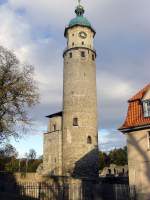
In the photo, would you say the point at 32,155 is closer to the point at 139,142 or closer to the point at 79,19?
the point at 79,19

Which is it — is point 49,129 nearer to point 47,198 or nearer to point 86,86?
point 86,86

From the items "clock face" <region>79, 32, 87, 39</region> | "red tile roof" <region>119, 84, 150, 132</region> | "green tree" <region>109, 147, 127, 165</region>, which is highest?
"clock face" <region>79, 32, 87, 39</region>

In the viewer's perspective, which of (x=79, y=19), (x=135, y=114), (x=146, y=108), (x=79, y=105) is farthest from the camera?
(x=79, y=19)

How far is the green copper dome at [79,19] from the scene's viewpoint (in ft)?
157

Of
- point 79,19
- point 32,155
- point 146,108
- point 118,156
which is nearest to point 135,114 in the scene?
point 146,108

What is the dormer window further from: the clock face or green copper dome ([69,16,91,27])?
green copper dome ([69,16,91,27])

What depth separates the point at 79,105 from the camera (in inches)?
1704

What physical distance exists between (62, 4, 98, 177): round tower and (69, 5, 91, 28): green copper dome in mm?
151

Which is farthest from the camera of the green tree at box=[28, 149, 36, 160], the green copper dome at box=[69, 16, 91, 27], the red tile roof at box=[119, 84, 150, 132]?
the green tree at box=[28, 149, 36, 160]

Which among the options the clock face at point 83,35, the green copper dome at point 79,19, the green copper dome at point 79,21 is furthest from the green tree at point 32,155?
the clock face at point 83,35

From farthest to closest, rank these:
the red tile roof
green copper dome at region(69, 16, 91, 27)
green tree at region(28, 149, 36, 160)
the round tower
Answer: green tree at region(28, 149, 36, 160), green copper dome at region(69, 16, 91, 27), the round tower, the red tile roof

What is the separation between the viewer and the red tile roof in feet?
72.3

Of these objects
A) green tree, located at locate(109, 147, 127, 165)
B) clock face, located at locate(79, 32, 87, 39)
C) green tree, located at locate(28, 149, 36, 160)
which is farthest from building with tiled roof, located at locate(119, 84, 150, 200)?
green tree, located at locate(28, 149, 36, 160)

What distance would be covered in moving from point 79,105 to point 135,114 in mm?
20689
